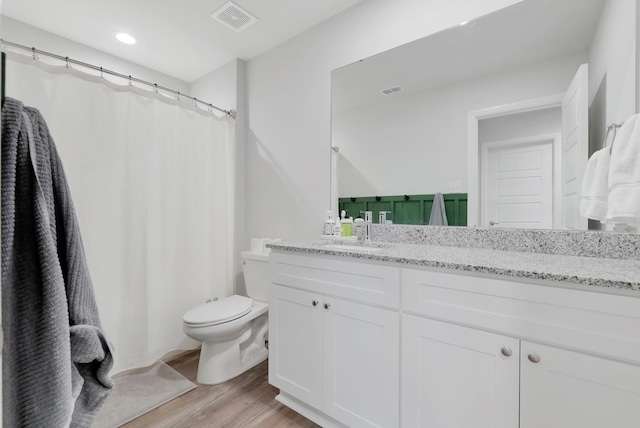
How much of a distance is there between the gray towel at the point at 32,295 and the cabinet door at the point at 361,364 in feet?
3.07

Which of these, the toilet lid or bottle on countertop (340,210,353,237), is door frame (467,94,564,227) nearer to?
bottle on countertop (340,210,353,237)

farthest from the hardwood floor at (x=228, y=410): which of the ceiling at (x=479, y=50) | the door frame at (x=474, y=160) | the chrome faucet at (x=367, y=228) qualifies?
the ceiling at (x=479, y=50)

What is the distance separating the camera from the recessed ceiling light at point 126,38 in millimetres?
2078

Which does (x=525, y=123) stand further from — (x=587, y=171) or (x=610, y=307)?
(x=610, y=307)

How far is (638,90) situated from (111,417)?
280cm

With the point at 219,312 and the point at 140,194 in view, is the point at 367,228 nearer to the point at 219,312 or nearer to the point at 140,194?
the point at 219,312

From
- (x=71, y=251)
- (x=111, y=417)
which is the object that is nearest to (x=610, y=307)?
(x=71, y=251)

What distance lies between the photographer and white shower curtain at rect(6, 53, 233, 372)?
1649mm

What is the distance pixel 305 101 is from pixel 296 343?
5.24 ft

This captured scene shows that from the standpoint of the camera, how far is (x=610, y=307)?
81 centimetres

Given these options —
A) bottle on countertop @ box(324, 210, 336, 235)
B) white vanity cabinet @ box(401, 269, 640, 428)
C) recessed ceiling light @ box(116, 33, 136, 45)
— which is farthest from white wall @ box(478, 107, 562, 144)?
recessed ceiling light @ box(116, 33, 136, 45)

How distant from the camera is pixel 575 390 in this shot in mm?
858

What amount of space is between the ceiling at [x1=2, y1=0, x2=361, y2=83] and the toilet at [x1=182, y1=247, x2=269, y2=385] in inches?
63.5

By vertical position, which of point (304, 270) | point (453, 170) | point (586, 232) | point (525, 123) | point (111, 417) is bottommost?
point (111, 417)
